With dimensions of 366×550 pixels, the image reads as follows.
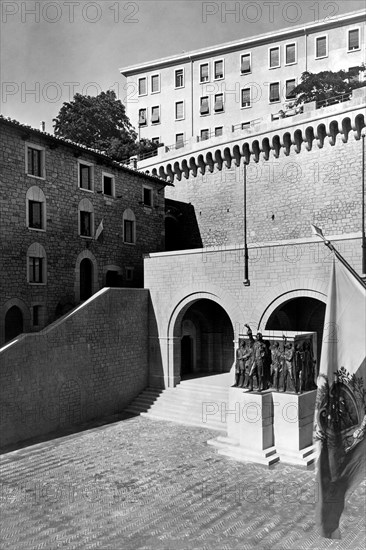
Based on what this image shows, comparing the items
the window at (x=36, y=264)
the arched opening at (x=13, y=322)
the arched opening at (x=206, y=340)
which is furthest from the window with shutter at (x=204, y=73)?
the arched opening at (x=13, y=322)

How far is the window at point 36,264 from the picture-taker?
22688 mm

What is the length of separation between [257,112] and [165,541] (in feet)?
140

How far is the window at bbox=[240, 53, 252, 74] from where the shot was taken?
4778 centimetres

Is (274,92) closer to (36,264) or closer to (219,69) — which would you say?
(219,69)

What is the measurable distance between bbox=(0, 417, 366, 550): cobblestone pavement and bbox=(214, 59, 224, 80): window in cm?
4095

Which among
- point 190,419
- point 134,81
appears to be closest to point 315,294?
point 190,419

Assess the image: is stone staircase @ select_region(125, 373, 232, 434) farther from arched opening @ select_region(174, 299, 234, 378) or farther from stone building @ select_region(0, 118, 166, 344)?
stone building @ select_region(0, 118, 166, 344)

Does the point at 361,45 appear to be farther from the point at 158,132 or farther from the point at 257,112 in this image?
the point at 158,132

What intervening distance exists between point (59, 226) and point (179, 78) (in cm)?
3272

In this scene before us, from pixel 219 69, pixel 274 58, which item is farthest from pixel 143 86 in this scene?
pixel 274 58

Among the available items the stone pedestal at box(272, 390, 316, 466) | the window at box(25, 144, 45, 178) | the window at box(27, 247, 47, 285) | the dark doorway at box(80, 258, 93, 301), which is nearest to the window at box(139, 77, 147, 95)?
the window at box(25, 144, 45, 178)

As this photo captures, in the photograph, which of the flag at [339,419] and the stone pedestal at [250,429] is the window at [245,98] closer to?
the stone pedestal at [250,429]

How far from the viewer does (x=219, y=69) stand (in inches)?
1929

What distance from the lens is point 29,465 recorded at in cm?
1586
